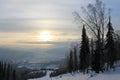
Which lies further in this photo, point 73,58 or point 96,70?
point 73,58

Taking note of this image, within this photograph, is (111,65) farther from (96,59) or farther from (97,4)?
(97,4)

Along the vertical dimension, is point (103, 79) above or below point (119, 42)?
below

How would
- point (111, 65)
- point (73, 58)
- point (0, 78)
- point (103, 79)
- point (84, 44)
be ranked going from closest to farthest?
point (103, 79) < point (111, 65) < point (84, 44) < point (0, 78) < point (73, 58)

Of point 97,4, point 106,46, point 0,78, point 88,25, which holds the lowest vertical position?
A: point 0,78

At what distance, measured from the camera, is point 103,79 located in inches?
1532

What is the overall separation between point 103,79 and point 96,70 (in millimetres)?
14592

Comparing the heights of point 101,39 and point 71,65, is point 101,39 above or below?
above

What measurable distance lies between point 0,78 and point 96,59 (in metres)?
59.6

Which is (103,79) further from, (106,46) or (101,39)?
(106,46)

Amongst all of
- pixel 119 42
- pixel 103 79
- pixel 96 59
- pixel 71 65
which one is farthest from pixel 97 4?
pixel 71 65

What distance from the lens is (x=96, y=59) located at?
177ft

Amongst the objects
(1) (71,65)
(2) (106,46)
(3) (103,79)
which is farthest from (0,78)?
(3) (103,79)

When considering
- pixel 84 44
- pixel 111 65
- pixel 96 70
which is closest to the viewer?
pixel 96 70

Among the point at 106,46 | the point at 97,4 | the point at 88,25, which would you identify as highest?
the point at 97,4
